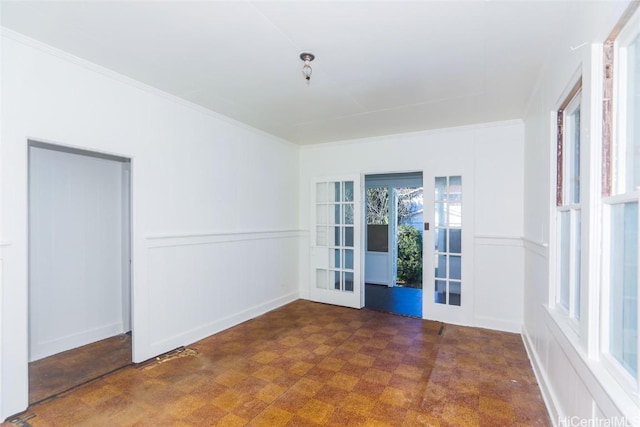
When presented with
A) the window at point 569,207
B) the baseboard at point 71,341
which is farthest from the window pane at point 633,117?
the baseboard at point 71,341

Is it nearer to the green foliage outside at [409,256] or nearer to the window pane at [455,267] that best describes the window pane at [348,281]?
the window pane at [455,267]

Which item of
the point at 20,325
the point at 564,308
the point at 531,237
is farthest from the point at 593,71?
the point at 20,325

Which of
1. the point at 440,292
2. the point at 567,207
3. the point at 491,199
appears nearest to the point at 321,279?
the point at 440,292

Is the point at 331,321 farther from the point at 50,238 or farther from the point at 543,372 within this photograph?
the point at 50,238

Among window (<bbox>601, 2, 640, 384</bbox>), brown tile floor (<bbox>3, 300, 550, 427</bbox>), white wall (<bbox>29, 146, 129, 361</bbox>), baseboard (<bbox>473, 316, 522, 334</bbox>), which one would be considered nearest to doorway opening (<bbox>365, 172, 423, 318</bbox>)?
baseboard (<bbox>473, 316, 522, 334</bbox>)

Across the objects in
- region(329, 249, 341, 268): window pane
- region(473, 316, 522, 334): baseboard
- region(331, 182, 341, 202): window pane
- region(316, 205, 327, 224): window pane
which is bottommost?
region(473, 316, 522, 334): baseboard

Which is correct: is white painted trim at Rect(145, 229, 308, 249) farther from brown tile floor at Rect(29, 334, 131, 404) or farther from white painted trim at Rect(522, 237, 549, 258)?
white painted trim at Rect(522, 237, 549, 258)

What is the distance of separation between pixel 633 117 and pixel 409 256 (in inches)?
230

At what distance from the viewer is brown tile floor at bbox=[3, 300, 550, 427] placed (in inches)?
84.4

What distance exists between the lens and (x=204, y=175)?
358 centimetres

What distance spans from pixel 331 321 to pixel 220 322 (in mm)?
1387

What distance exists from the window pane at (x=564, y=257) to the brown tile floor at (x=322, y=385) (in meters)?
0.81

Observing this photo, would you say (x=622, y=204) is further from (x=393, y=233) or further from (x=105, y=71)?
(x=393, y=233)

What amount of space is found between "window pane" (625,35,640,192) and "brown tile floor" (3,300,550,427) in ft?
5.64
